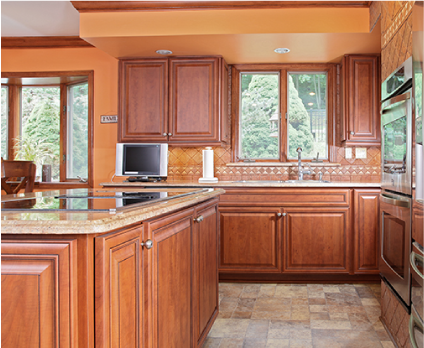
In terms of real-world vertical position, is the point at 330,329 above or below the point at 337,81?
below

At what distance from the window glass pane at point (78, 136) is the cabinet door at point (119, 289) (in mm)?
3459

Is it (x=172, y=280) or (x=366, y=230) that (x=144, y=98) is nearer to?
(x=366, y=230)

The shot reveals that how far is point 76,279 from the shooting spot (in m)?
0.91

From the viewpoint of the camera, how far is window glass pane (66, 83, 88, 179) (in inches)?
173

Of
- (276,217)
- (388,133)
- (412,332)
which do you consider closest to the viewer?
(412,332)

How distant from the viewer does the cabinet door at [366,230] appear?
11.0 feet

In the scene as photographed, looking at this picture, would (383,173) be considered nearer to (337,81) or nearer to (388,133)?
(388,133)

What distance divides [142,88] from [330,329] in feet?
8.74

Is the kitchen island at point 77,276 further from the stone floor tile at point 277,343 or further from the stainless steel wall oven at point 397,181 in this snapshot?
the stainless steel wall oven at point 397,181

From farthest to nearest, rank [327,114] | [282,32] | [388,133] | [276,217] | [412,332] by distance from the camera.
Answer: [327,114], [276,217], [282,32], [388,133], [412,332]

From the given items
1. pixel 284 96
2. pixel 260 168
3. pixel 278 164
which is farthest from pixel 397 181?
pixel 284 96

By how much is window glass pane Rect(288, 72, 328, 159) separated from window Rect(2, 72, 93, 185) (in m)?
2.31

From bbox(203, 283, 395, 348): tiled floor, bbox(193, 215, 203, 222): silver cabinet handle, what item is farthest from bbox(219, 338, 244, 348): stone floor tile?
bbox(193, 215, 203, 222): silver cabinet handle

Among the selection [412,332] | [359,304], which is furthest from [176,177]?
[412,332]
